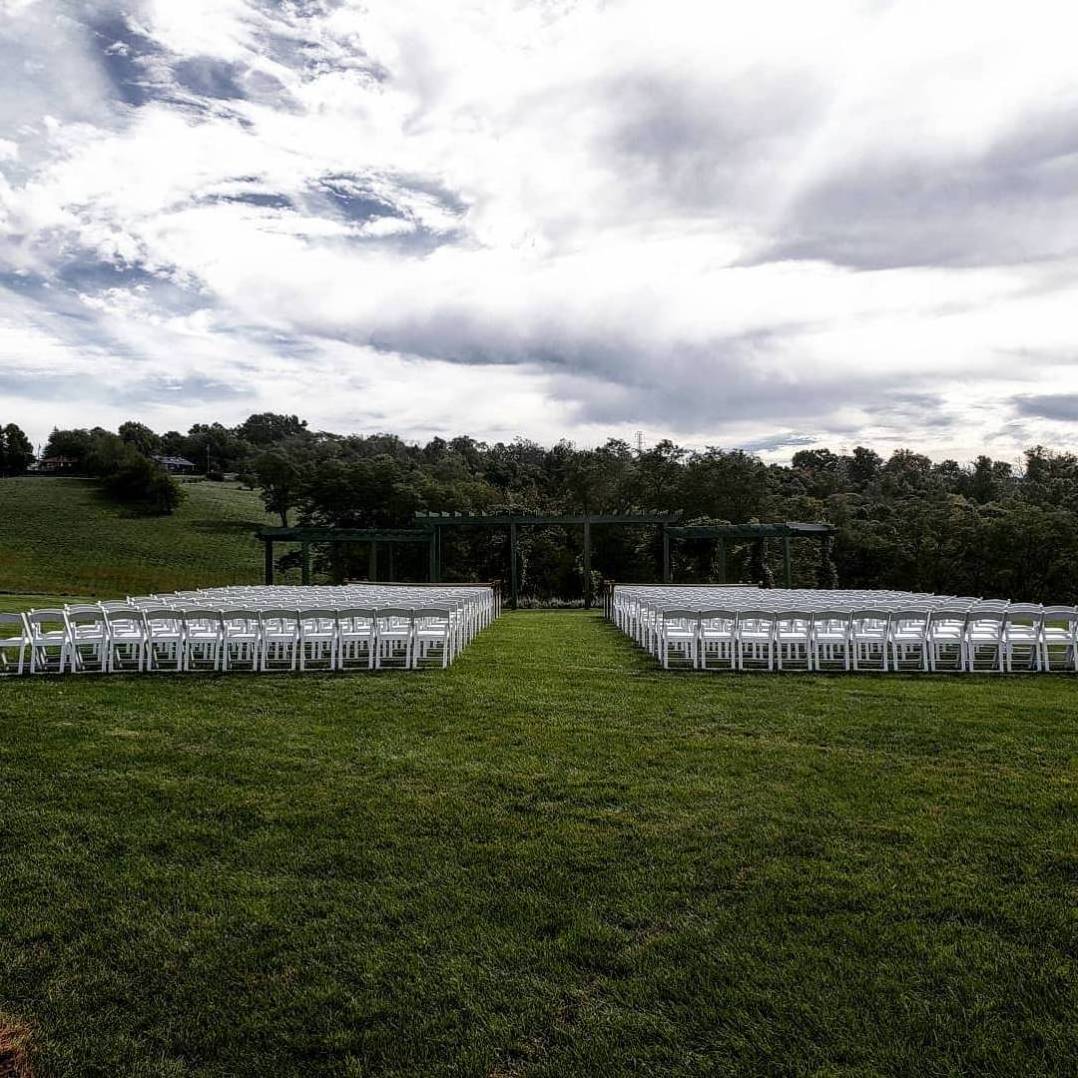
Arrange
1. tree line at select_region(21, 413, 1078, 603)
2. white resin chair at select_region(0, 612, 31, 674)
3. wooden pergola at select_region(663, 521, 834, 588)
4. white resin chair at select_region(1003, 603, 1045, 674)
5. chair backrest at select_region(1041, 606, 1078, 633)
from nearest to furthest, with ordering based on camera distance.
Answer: white resin chair at select_region(0, 612, 31, 674) → chair backrest at select_region(1041, 606, 1078, 633) → white resin chair at select_region(1003, 603, 1045, 674) → wooden pergola at select_region(663, 521, 834, 588) → tree line at select_region(21, 413, 1078, 603)

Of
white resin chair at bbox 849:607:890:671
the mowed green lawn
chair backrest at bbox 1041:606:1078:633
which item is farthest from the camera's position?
white resin chair at bbox 849:607:890:671

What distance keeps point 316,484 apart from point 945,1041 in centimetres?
4408

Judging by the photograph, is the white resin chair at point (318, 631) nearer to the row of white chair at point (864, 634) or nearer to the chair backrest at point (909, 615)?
the row of white chair at point (864, 634)

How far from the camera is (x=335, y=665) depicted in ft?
35.2

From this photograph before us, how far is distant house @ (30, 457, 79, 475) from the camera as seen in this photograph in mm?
91562

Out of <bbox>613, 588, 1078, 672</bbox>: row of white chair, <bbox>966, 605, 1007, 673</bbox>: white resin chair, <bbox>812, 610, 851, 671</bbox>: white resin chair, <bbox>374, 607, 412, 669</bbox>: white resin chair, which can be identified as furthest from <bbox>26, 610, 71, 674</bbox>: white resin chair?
<bbox>966, 605, 1007, 673</bbox>: white resin chair

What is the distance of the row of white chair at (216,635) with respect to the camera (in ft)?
33.9

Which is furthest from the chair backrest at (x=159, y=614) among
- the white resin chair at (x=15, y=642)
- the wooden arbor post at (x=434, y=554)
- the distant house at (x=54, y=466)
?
the distant house at (x=54, y=466)

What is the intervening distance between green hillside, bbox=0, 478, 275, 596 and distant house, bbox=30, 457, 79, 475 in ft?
55.3

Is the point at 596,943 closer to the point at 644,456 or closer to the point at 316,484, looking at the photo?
the point at 316,484

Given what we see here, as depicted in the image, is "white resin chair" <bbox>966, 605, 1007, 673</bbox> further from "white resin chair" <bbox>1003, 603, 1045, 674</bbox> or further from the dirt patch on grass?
the dirt patch on grass

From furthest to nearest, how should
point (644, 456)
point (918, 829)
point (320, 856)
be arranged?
point (644, 456), point (918, 829), point (320, 856)

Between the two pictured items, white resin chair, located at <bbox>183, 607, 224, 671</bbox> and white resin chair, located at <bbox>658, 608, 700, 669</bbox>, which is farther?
white resin chair, located at <bbox>658, 608, 700, 669</bbox>

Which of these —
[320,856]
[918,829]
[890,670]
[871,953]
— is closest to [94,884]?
[320,856]
